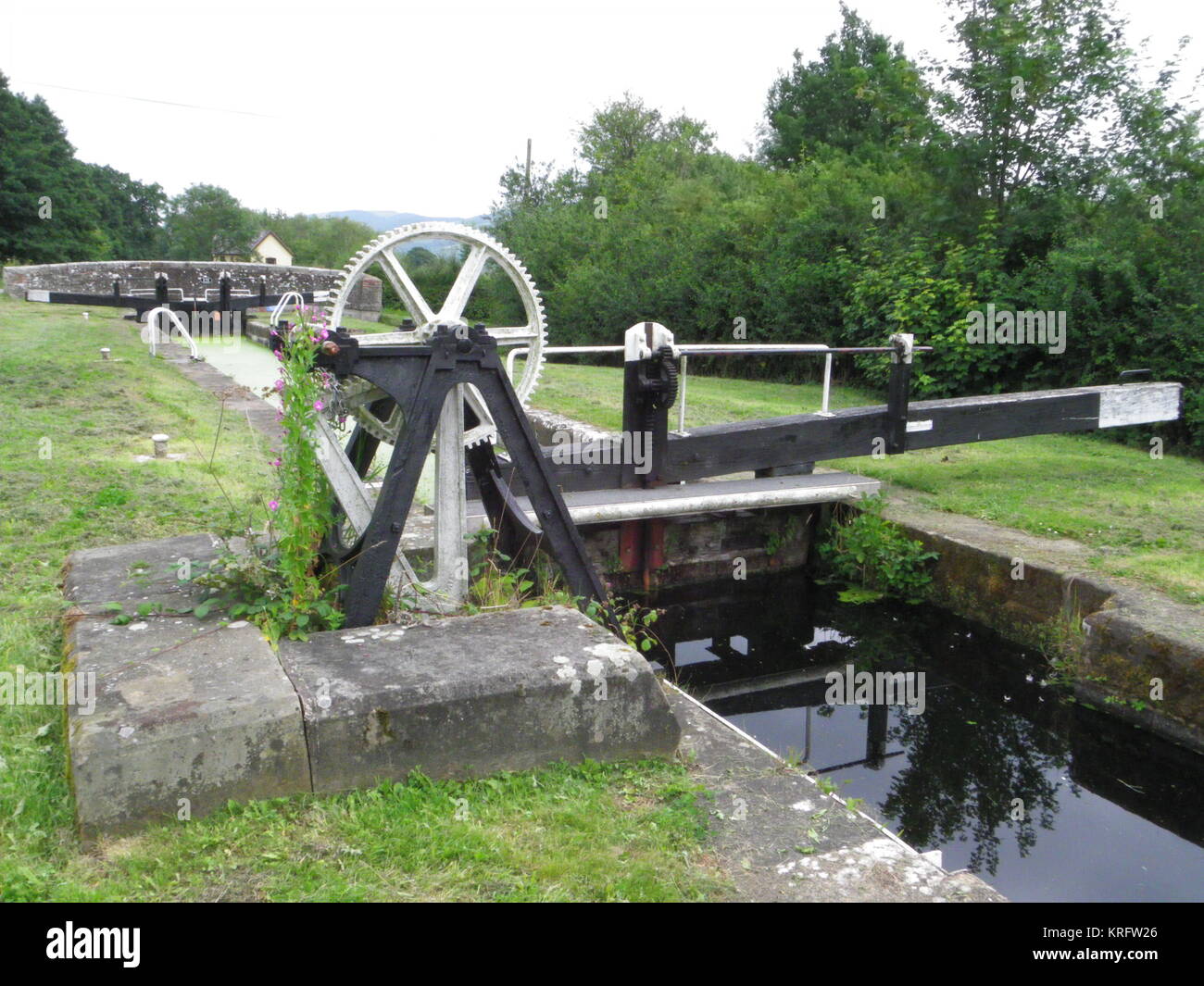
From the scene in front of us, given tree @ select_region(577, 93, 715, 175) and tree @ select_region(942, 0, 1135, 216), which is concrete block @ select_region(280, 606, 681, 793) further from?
tree @ select_region(577, 93, 715, 175)

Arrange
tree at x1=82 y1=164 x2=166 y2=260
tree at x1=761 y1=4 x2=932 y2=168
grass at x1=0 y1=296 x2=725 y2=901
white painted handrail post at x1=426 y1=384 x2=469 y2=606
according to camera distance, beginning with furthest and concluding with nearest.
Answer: tree at x1=82 y1=164 x2=166 y2=260 < tree at x1=761 y1=4 x2=932 y2=168 < white painted handrail post at x1=426 y1=384 x2=469 y2=606 < grass at x1=0 y1=296 x2=725 y2=901

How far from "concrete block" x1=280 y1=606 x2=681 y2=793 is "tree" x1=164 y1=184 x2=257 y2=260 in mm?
63196

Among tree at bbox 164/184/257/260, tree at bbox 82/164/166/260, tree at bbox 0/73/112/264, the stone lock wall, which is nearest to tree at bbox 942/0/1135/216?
the stone lock wall

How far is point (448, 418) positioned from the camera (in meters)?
3.62

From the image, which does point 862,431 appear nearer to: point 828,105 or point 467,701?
point 467,701

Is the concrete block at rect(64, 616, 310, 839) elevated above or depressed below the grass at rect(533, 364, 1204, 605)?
below

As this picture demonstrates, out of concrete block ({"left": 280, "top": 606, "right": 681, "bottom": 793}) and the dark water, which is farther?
the dark water

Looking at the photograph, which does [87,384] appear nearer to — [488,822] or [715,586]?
[715,586]

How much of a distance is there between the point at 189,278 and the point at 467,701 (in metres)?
26.2

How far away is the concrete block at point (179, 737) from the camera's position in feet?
8.12

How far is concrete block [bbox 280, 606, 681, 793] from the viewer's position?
2.75m

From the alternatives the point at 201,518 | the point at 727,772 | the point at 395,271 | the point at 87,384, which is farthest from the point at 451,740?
the point at 87,384

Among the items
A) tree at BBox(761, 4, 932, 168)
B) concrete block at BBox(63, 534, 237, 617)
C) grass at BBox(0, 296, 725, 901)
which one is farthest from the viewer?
tree at BBox(761, 4, 932, 168)

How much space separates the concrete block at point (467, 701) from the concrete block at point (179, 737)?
0.09m
